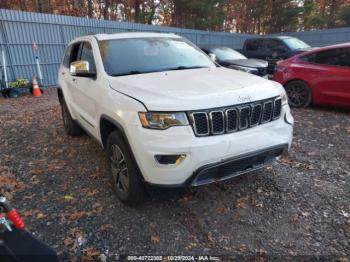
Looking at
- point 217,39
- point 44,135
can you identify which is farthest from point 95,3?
point 44,135

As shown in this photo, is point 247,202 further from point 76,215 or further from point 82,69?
point 82,69

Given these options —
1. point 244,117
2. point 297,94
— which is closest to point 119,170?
point 244,117

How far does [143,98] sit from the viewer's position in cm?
269

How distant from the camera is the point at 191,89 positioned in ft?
9.21

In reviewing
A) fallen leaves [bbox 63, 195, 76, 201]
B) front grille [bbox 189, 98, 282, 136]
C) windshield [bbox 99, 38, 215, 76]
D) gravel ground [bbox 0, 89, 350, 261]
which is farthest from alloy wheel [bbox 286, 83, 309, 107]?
fallen leaves [bbox 63, 195, 76, 201]

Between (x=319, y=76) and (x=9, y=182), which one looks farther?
(x=319, y=76)

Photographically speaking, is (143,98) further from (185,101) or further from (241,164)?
(241,164)

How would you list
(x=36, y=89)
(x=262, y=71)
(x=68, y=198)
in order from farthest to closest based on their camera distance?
(x=36, y=89)
(x=262, y=71)
(x=68, y=198)

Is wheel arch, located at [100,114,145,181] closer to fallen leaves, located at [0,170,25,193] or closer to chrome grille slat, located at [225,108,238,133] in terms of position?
chrome grille slat, located at [225,108,238,133]

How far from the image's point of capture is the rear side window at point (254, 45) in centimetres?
1271

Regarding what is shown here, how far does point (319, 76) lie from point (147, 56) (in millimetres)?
4550

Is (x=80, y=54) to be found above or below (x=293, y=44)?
above

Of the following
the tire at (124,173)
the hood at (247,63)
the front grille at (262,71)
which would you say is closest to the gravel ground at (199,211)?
the tire at (124,173)

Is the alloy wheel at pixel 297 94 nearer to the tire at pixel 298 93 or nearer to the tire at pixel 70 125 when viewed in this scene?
the tire at pixel 298 93
